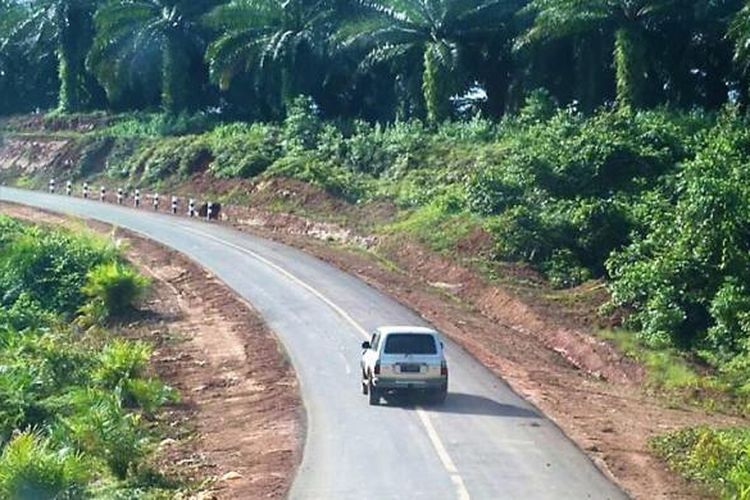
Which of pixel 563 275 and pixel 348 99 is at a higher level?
pixel 348 99

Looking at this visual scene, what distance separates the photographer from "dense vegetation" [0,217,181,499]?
64.7 ft

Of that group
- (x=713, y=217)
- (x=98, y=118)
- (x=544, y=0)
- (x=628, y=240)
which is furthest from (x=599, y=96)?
(x=98, y=118)

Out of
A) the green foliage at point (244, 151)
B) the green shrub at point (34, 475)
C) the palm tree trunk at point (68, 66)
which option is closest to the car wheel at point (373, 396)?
the green shrub at point (34, 475)

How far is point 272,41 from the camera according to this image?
69000mm

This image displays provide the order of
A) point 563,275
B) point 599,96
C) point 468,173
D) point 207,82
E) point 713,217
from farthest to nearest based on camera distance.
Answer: point 207,82 → point 599,96 → point 468,173 → point 563,275 → point 713,217

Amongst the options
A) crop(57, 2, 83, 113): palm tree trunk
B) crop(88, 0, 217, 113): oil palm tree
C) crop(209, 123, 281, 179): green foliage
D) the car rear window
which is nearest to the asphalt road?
the car rear window

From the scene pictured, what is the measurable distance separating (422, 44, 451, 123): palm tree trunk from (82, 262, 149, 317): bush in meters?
23.1

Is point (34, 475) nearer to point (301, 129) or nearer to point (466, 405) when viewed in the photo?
point (466, 405)

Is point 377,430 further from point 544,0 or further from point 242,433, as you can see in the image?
point 544,0

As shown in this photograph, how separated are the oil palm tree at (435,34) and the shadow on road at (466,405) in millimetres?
33994

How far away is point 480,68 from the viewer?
64.6m

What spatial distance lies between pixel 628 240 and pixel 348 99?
1330 inches

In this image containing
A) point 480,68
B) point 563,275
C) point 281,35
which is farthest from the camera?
point 281,35

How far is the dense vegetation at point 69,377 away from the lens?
19734 mm
